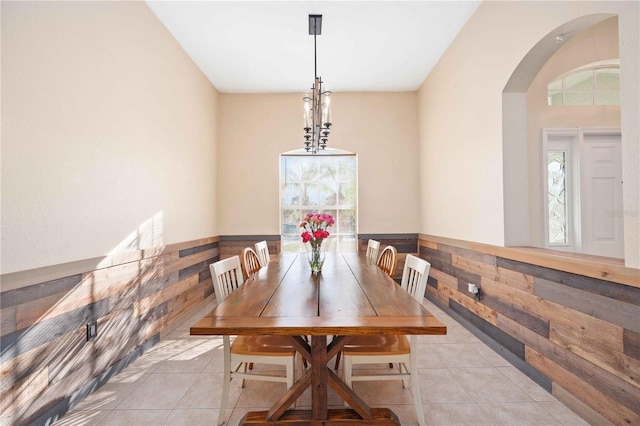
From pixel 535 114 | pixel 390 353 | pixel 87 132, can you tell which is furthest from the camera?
pixel 535 114

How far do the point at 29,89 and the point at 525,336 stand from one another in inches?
141

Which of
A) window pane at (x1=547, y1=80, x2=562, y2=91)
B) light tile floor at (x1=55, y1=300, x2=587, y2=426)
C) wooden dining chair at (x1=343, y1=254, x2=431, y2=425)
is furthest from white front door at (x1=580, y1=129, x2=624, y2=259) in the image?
wooden dining chair at (x1=343, y1=254, x2=431, y2=425)

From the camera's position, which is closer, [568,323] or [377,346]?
[377,346]

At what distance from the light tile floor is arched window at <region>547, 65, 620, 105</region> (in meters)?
2.62

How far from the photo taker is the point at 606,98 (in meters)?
3.14

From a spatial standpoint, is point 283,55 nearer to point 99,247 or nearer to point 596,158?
point 99,247

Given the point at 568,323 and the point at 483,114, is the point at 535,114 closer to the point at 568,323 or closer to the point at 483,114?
the point at 483,114

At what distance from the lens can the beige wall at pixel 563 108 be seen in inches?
113

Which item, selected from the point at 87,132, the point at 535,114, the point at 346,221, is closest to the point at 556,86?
the point at 535,114

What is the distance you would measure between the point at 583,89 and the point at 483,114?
4.04 ft

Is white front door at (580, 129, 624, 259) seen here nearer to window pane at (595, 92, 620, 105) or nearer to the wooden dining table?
window pane at (595, 92, 620, 105)

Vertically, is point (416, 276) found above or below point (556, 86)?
below

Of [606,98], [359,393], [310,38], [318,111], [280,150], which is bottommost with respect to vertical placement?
[359,393]

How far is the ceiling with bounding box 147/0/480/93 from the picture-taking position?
2.89 meters
